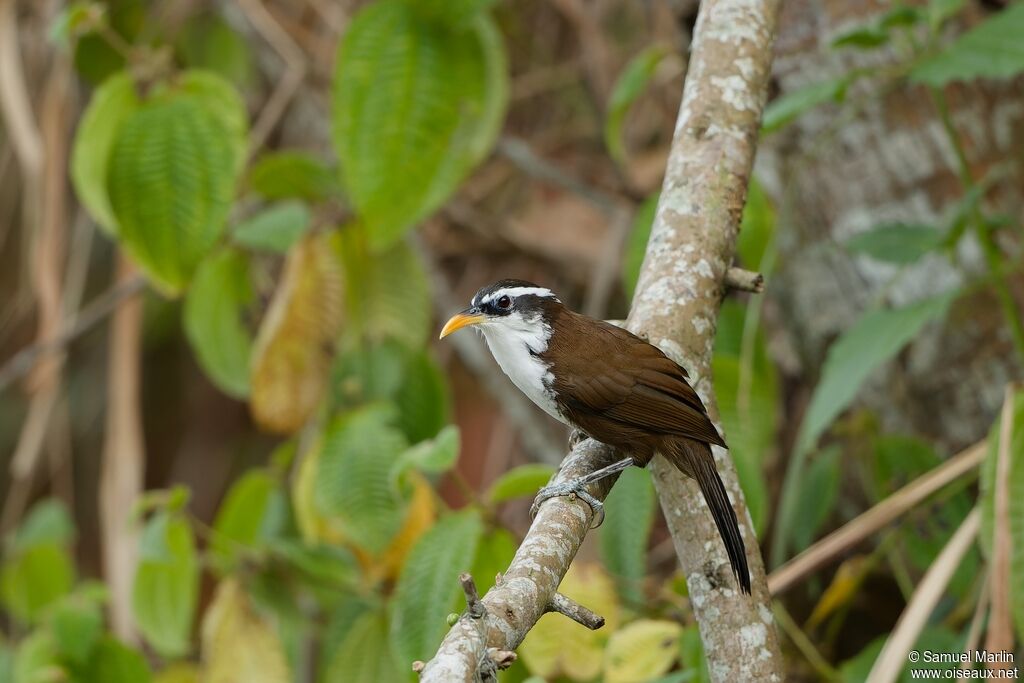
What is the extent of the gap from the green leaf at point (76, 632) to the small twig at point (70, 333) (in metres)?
1.44

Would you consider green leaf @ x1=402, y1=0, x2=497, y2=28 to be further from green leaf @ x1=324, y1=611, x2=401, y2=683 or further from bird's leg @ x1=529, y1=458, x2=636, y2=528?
green leaf @ x1=324, y1=611, x2=401, y2=683

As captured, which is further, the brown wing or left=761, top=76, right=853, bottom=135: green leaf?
left=761, top=76, right=853, bottom=135: green leaf

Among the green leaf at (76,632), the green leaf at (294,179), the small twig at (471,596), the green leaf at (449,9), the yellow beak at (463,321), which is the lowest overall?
the green leaf at (76,632)

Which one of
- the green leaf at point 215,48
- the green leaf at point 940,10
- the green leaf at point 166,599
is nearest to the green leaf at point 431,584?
the green leaf at point 166,599

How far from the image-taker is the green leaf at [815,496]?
3197mm

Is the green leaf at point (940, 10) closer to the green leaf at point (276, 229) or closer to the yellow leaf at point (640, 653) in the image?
the yellow leaf at point (640, 653)

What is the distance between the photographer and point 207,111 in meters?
3.24

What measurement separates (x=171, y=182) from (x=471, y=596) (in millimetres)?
2222

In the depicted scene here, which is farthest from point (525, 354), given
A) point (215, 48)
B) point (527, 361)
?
point (215, 48)

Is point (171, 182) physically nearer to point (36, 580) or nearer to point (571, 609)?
point (36, 580)

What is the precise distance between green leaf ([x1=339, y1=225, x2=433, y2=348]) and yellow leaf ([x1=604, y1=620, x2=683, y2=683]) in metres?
1.46

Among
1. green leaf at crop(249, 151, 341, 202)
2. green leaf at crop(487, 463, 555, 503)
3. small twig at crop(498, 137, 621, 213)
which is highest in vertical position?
small twig at crop(498, 137, 621, 213)

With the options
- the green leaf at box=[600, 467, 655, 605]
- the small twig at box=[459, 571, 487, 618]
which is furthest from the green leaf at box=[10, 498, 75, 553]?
the small twig at box=[459, 571, 487, 618]

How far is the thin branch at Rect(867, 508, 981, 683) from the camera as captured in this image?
2.19m
